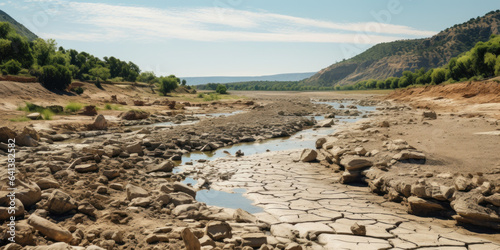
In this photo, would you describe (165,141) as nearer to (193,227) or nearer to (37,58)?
(193,227)

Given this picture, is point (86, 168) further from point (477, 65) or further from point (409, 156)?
point (477, 65)

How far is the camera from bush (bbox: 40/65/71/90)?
3075cm

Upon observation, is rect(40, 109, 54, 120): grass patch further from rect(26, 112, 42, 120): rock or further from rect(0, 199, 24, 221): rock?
rect(0, 199, 24, 221): rock

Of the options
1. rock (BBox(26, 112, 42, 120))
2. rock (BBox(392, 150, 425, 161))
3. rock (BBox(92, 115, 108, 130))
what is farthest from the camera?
rock (BBox(26, 112, 42, 120))

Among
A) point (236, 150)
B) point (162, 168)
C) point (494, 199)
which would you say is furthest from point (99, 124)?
point (494, 199)

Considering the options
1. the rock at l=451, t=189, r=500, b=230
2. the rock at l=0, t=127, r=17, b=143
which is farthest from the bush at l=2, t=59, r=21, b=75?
the rock at l=451, t=189, r=500, b=230

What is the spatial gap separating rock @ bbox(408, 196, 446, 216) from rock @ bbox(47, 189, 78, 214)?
5.81 metres

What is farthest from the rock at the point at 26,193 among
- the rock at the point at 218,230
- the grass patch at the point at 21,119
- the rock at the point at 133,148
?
the grass patch at the point at 21,119

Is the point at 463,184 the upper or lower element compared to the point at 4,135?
upper

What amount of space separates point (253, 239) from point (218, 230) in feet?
1.78

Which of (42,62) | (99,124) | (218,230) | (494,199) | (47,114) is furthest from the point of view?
(42,62)

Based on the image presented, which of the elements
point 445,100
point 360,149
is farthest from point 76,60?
point 360,149

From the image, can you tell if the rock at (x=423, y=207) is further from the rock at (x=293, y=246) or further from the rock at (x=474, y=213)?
the rock at (x=293, y=246)

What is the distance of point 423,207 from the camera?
6.05 meters
